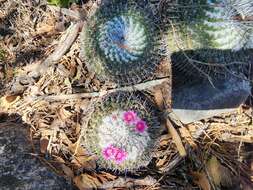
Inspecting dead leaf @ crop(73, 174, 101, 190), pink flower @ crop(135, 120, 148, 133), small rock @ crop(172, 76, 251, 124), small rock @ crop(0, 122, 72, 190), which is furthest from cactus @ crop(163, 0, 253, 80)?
small rock @ crop(0, 122, 72, 190)

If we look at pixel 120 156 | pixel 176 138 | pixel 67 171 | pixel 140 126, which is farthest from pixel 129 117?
pixel 67 171

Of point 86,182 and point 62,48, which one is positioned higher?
point 62,48

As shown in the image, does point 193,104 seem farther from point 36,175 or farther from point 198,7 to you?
point 36,175

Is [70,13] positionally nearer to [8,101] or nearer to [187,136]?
[8,101]

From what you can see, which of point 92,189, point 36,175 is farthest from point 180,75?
point 36,175

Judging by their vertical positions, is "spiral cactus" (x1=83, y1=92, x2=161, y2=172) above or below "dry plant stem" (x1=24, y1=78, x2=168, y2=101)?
below

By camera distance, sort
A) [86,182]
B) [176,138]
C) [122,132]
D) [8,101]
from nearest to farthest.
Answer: [122,132], [86,182], [176,138], [8,101]

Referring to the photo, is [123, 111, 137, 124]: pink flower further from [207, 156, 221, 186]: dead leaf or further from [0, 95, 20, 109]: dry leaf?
[0, 95, 20, 109]: dry leaf
